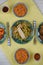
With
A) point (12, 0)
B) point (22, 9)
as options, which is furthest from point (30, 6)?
point (12, 0)

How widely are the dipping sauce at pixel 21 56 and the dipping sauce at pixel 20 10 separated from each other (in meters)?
0.42

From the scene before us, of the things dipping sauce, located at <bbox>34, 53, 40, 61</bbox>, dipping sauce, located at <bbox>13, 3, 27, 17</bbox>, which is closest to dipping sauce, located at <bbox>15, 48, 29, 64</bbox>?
dipping sauce, located at <bbox>34, 53, 40, 61</bbox>

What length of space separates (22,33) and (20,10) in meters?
0.28

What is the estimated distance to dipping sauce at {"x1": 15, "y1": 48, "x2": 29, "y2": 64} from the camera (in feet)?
6.48

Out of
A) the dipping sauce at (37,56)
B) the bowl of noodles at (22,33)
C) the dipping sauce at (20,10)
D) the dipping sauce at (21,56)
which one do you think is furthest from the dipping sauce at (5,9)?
the dipping sauce at (37,56)

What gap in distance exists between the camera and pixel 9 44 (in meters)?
2.00

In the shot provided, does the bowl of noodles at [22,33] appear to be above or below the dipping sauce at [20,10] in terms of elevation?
below

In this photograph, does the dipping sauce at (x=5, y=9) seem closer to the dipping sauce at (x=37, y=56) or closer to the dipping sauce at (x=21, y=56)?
the dipping sauce at (x=21, y=56)

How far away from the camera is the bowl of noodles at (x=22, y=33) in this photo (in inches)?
78.5

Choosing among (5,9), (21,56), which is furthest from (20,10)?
(21,56)

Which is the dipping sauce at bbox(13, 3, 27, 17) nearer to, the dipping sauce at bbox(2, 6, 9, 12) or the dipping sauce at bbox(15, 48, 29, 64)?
the dipping sauce at bbox(2, 6, 9, 12)

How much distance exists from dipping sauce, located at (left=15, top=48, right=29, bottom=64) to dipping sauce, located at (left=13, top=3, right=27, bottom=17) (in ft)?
1.39

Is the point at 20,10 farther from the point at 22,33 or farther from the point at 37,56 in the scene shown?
the point at 37,56

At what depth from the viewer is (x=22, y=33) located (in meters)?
1.99
